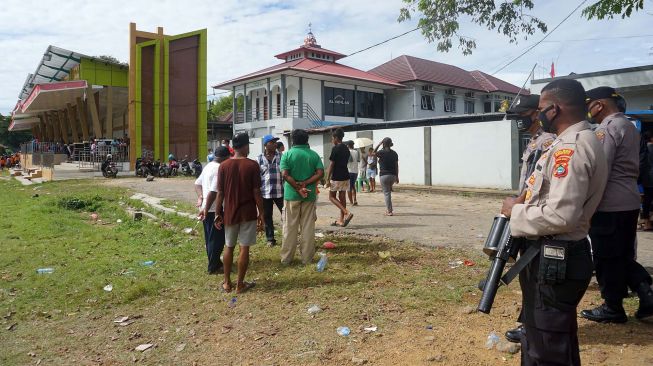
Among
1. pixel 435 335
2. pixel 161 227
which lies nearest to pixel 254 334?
pixel 435 335

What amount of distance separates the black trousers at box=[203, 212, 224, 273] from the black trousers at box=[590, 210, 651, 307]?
4155mm

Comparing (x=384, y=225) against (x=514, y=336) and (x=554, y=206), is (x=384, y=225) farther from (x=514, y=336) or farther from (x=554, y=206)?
(x=554, y=206)

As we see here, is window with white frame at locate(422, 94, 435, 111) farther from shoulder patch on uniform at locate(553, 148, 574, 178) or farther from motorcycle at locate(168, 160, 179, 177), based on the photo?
shoulder patch on uniform at locate(553, 148, 574, 178)

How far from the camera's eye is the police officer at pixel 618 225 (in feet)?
12.2

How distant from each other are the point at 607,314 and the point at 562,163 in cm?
214

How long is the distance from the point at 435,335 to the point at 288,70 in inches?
1096

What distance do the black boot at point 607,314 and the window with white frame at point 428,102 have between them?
33121mm

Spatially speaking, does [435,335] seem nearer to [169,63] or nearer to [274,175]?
[274,175]

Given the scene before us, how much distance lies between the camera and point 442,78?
1484 inches

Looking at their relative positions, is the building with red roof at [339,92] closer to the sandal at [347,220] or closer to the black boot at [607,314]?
the sandal at [347,220]

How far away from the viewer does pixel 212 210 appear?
6.16 metres

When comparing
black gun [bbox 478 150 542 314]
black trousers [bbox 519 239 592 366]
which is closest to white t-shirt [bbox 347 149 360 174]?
black gun [bbox 478 150 542 314]

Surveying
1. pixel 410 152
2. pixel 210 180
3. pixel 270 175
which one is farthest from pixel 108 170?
pixel 210 180

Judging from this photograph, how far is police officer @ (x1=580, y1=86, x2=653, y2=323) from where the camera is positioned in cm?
371
